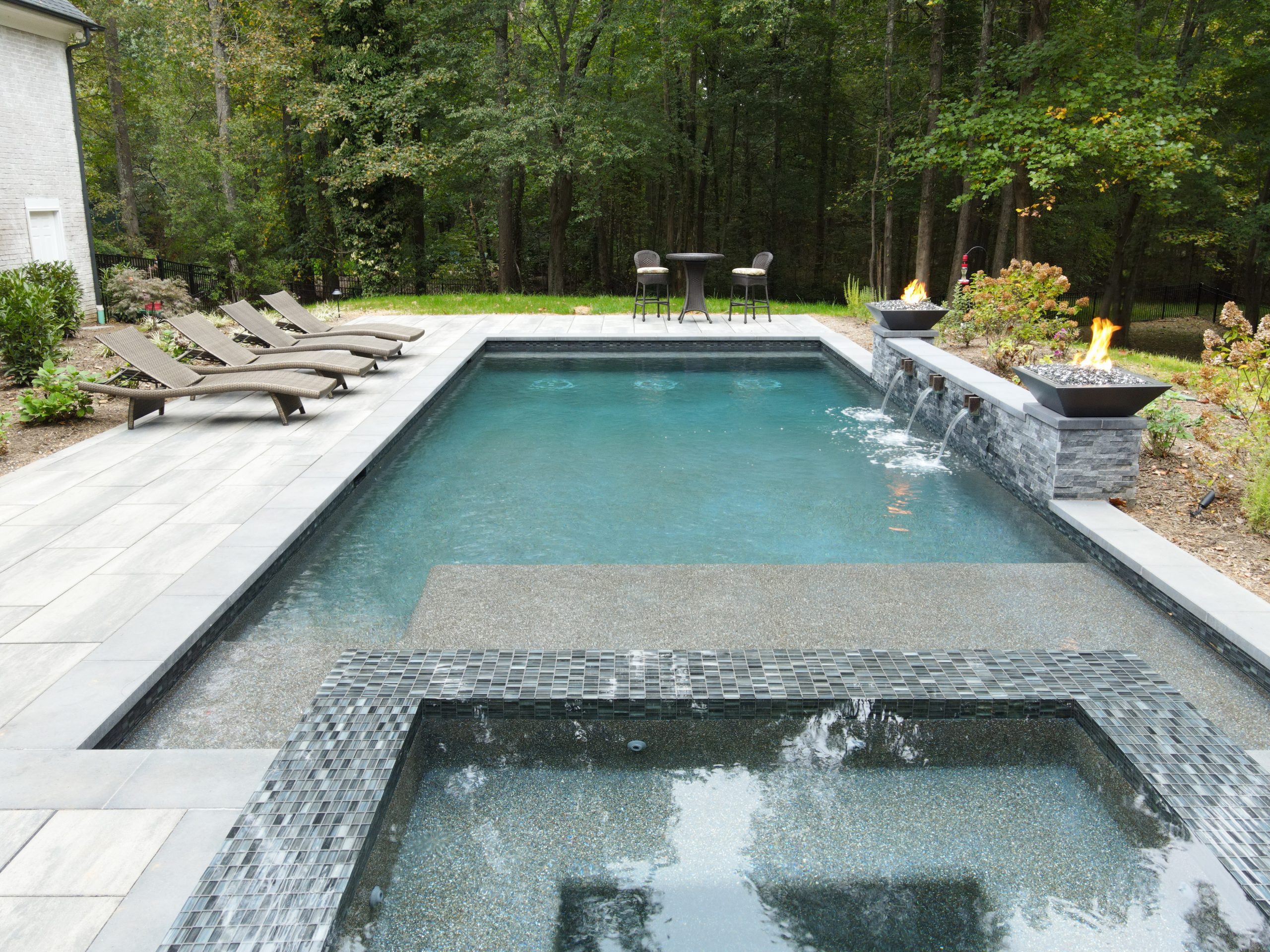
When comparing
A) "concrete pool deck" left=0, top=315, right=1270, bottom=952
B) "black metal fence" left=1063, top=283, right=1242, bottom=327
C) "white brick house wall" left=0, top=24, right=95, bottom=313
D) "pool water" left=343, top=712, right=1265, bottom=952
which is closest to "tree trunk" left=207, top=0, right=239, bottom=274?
"white brick house wall" left=0, top=24, right=95, bottom=313

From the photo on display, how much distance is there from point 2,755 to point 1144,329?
25443 millimetres

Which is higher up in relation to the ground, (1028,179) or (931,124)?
(931,124)

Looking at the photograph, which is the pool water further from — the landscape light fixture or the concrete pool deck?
the landscape light fixture

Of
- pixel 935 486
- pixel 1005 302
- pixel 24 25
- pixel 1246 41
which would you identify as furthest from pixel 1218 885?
pixel 1246 41

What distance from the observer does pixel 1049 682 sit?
2982 mm

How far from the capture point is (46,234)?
11773 mm

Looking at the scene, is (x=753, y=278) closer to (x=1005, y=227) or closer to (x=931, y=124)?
(x=931, y=124)

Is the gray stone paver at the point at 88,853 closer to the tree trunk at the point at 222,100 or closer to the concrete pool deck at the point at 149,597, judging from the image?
the concrete pool deck at the point at 149,597

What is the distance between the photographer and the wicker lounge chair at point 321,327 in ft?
30.7

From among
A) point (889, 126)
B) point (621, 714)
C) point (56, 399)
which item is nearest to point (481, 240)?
point (889, 126)

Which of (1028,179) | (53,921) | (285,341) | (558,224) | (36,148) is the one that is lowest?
(53,921)

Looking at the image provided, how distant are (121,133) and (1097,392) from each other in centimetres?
2395

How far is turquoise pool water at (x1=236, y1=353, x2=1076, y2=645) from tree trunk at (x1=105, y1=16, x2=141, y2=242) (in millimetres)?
17137

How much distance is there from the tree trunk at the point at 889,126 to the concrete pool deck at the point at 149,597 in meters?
11.2
